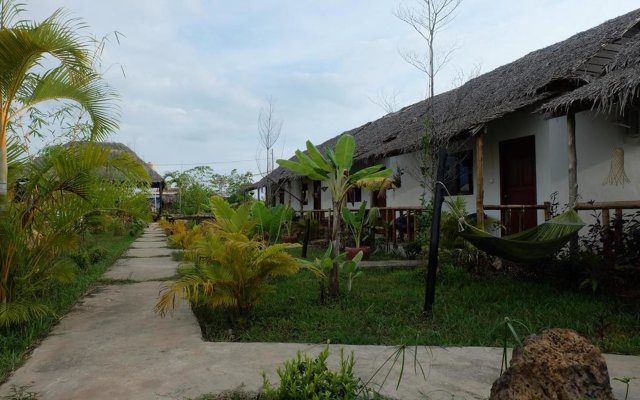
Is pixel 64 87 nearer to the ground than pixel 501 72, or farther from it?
nearer to the ground

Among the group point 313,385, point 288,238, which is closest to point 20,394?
point 313,385

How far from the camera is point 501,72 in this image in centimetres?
1003

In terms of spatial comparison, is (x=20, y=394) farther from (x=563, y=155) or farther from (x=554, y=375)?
(x=563, y=155)

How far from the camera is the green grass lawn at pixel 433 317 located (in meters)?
3.85

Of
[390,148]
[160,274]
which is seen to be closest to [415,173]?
[390,148]

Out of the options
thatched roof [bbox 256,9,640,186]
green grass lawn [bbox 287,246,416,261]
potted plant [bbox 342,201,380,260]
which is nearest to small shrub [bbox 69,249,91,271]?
green grass lawn [bbox 287,246,416,261]

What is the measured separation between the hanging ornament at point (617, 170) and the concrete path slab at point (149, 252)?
26.9ft

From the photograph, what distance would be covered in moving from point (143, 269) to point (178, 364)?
5197 millimetres

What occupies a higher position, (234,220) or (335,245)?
(234,220)

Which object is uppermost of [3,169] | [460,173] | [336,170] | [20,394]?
[460,173]

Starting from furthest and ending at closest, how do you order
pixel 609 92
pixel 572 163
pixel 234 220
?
pixel 572 163
pixel 234 220
pixel 609 92

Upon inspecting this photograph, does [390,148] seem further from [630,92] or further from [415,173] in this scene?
[630,92]

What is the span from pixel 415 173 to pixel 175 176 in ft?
70.8

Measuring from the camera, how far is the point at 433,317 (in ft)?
14.8
